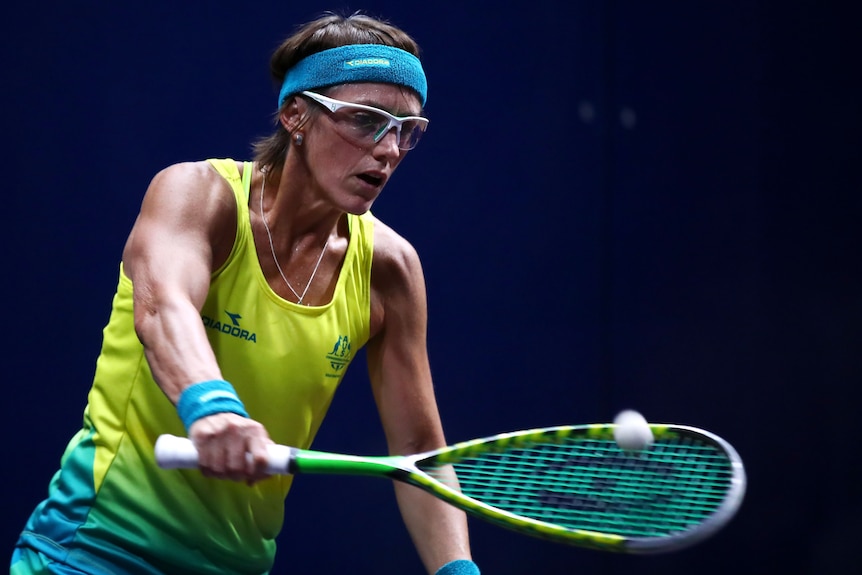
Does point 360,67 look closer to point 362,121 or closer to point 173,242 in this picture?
point 362,121

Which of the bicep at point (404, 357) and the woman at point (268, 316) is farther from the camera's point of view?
the bicep at point (404, 357)

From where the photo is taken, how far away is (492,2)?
10.4ft

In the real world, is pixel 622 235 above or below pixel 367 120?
below

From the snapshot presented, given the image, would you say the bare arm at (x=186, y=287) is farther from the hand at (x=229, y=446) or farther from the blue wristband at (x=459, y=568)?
the blue wristband at (x=459, y=568)

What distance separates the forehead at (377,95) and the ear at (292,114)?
0.26ft

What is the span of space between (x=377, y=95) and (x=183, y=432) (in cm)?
67

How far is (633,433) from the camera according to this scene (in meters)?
1.52

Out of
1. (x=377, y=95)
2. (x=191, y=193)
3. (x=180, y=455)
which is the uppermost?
(x=377, y=95)

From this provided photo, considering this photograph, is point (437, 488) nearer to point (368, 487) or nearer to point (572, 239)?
point (368, 487)

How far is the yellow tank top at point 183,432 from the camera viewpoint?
1767 millimetres

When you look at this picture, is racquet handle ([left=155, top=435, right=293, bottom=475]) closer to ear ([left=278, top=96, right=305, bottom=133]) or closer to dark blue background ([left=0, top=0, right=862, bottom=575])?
ear ([left=278, top=96, right=305, bottom=133])

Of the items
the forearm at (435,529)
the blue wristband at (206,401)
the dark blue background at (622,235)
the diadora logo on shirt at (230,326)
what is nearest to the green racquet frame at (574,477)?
the blue wristband at (206,401)

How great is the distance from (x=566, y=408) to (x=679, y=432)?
1.71 metres

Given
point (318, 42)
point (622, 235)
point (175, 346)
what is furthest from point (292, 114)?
point (622, 235)
